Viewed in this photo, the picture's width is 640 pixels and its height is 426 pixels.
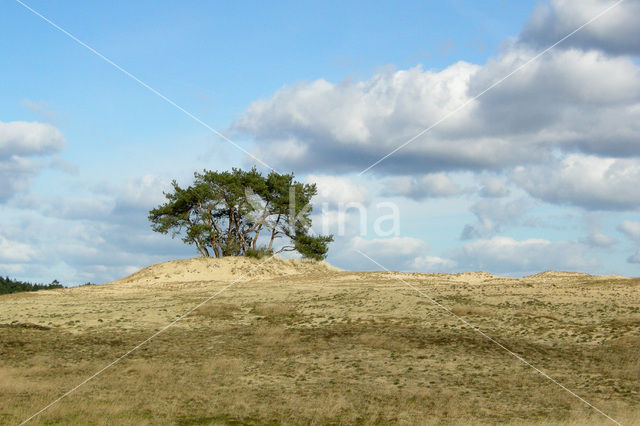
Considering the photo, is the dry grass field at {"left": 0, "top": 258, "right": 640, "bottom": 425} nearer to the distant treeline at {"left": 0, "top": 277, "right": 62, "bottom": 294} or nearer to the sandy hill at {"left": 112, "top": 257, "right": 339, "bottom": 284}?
the sandy hill at {"left": 112, "top": 257, "right": 339, "bottom": 284}

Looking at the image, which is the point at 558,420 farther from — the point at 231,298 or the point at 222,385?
the point at 231,298

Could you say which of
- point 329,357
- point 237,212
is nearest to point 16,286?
point 237,212

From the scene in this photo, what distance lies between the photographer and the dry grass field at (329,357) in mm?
21453

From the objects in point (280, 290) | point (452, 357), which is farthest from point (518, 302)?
point (280, 290)

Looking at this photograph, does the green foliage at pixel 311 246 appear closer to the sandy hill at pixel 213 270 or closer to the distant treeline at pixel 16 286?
the sandy hill at pixel 213 270

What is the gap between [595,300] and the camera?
1596 inches

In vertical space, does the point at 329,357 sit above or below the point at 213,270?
below

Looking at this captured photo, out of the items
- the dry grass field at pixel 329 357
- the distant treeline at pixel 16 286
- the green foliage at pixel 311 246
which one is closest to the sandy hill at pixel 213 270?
the green foliage at pixel 311 246

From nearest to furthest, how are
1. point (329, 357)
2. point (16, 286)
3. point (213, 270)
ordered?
point (329, 357) → point (213, 270) → point (16, 286)

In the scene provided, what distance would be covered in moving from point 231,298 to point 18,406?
2482cm

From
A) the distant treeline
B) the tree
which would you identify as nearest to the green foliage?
the tree

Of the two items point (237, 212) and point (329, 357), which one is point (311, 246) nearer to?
point (237, 212)

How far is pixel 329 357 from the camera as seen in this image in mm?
29000

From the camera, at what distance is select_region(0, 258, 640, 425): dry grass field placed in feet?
70.4
